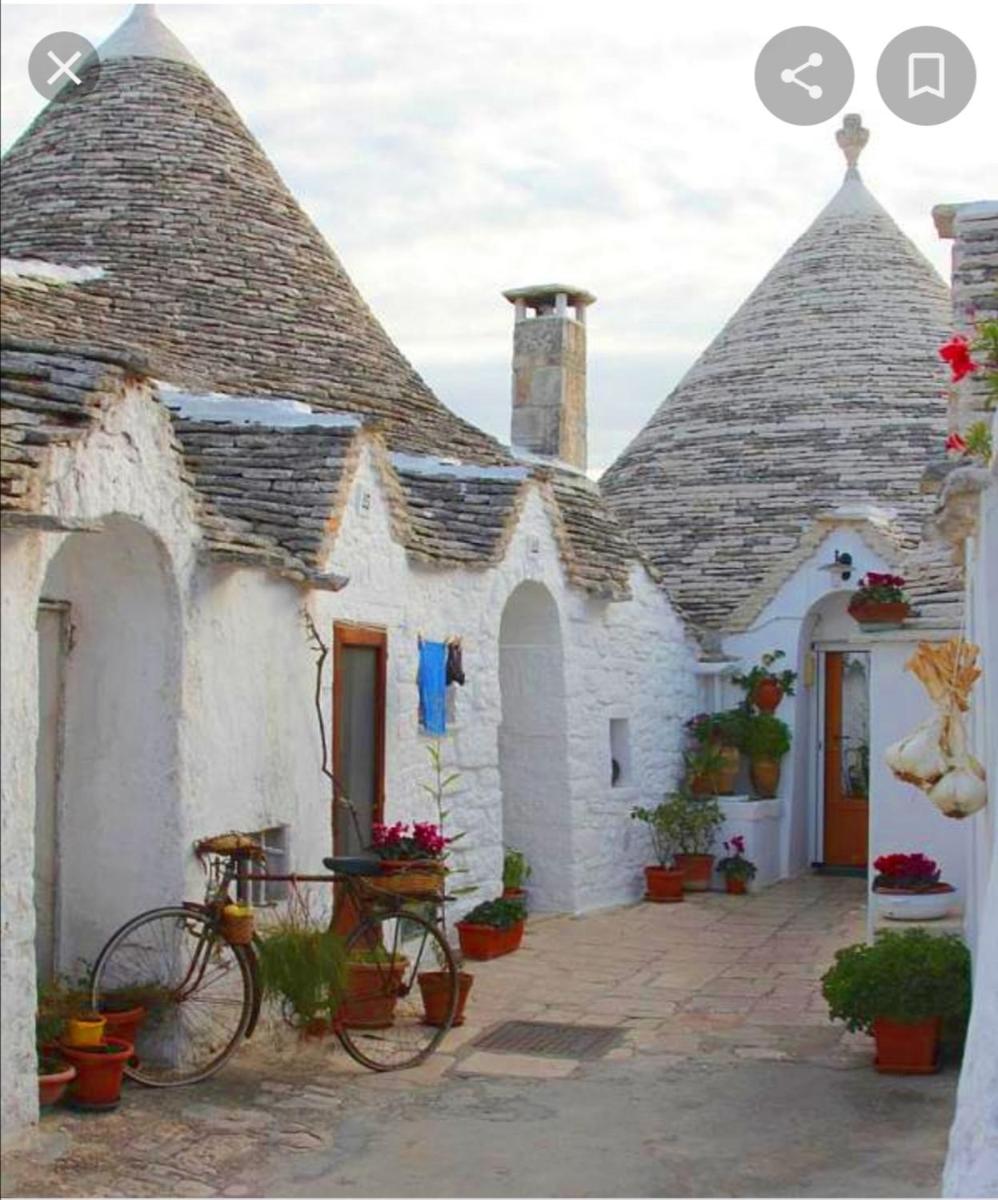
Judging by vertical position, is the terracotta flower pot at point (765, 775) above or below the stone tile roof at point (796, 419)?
below

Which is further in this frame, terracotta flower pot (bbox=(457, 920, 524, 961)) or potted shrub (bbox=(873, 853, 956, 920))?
terracotta flower pot (bbox=(457, 920, 524, 961))

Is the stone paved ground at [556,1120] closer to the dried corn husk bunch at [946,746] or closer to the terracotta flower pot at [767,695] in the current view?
the dried corn husk bunch at [946,746]

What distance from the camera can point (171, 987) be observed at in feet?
23.9

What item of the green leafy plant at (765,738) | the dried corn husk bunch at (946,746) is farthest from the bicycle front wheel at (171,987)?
the green leafy plant at (765,738)

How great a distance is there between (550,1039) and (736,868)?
→ 5.98m

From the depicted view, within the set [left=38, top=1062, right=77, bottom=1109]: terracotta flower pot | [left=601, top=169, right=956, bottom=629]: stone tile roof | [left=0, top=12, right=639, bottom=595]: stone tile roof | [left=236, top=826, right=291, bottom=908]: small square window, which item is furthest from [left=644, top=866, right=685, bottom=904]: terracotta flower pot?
[left=38, top=1062, right=77, bottom=1109]: terracotta flower pot

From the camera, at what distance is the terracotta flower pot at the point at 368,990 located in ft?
26.9

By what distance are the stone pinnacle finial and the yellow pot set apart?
1629 cm

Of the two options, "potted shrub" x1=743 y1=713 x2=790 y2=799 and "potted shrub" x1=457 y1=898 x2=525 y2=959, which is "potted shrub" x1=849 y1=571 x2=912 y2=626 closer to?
"potted shrub" x1=457 y1=898 x2=525 y2=959

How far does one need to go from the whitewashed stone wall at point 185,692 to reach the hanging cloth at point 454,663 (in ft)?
0.32

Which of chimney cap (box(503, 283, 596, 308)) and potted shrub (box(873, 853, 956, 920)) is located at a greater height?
chimney cap (box(503, 283, 596, 308))

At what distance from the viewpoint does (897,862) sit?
30.1ft

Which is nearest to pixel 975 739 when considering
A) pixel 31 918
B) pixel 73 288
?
pixel 31 918

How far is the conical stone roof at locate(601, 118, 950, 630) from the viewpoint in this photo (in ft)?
55.1
